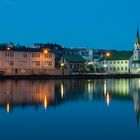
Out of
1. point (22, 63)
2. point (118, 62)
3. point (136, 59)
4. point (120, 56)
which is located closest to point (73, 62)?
point (118, 62)

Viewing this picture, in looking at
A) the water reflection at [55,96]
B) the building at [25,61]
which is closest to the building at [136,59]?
the building at [25,61]

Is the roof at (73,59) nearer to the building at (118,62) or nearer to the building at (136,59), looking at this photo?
the building at (118,62)

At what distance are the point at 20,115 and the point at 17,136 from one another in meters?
5.10

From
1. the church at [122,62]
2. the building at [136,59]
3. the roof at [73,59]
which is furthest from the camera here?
the church at [122,62]

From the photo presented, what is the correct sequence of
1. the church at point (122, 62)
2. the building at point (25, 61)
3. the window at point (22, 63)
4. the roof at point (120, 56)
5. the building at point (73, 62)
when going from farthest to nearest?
the roof at point (120, 56) < the church at point (122, 62) < the building at point (73, 62) < the window at point (22, 63) < the building at point (25, 61)

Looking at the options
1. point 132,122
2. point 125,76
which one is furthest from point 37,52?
point 132,122

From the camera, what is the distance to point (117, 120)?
16.1 metres

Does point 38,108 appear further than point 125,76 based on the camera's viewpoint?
No

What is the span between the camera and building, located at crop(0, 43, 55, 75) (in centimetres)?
7746

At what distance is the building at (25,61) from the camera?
254 ft

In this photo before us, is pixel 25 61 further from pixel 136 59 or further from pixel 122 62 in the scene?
pixel 136 59

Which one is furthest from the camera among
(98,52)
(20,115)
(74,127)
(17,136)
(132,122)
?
(98,52)

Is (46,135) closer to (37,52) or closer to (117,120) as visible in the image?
(117,120)

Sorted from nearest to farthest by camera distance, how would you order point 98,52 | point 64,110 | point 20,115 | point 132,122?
point 132,122, point 20,115, point 64,110, point 98,52
